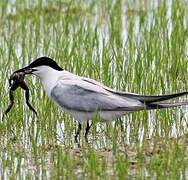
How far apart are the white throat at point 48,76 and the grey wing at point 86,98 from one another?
0.11 metres

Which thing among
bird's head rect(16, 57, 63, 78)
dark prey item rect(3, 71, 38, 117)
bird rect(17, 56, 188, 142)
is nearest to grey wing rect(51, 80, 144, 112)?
bird rect(17, 56, 188, 142)

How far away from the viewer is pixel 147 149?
647cm

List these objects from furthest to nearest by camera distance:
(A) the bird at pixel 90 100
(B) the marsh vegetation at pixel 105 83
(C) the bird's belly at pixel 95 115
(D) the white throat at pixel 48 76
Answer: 1. (D) the white throat at pixel 48 76
2. (C) the bird's belly at pixel 95 115
3. (A) the bird at pixel 90 100
4. (B) the marsh vegetation at pixel 105 83

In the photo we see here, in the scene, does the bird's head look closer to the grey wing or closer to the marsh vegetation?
the grey wing

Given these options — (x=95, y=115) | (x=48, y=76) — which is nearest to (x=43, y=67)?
(x=48, y=76)

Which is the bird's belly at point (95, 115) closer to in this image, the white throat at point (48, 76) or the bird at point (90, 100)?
the bird at point (90, 100)

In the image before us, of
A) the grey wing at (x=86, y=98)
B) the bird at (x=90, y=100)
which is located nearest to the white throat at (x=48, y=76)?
the bird at (x=90, y=100)

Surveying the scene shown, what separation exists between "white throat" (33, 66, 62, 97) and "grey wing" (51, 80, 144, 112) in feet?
0.36

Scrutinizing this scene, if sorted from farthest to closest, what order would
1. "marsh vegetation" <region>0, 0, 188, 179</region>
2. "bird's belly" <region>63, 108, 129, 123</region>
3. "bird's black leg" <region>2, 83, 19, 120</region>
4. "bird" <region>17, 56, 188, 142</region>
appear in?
"bird's black leg" <region>2, 83, 19, 120</region> < "bird's belly" <region>63, 108, 129, 123</region> < "bird" <region>17, 56, 188, 142</region> < "marsh vegetation" <region>0, 0, 188, 179</region>

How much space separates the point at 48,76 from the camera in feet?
23.3

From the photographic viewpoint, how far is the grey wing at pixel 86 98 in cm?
680

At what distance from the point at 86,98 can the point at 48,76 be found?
0.43 m

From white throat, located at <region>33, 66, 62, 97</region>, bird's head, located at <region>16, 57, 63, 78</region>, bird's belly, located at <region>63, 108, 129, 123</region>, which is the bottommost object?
bird's belly, located at <region>63, 108, 129, 123</region>

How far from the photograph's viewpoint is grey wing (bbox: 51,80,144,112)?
Result: 22.3 ft
